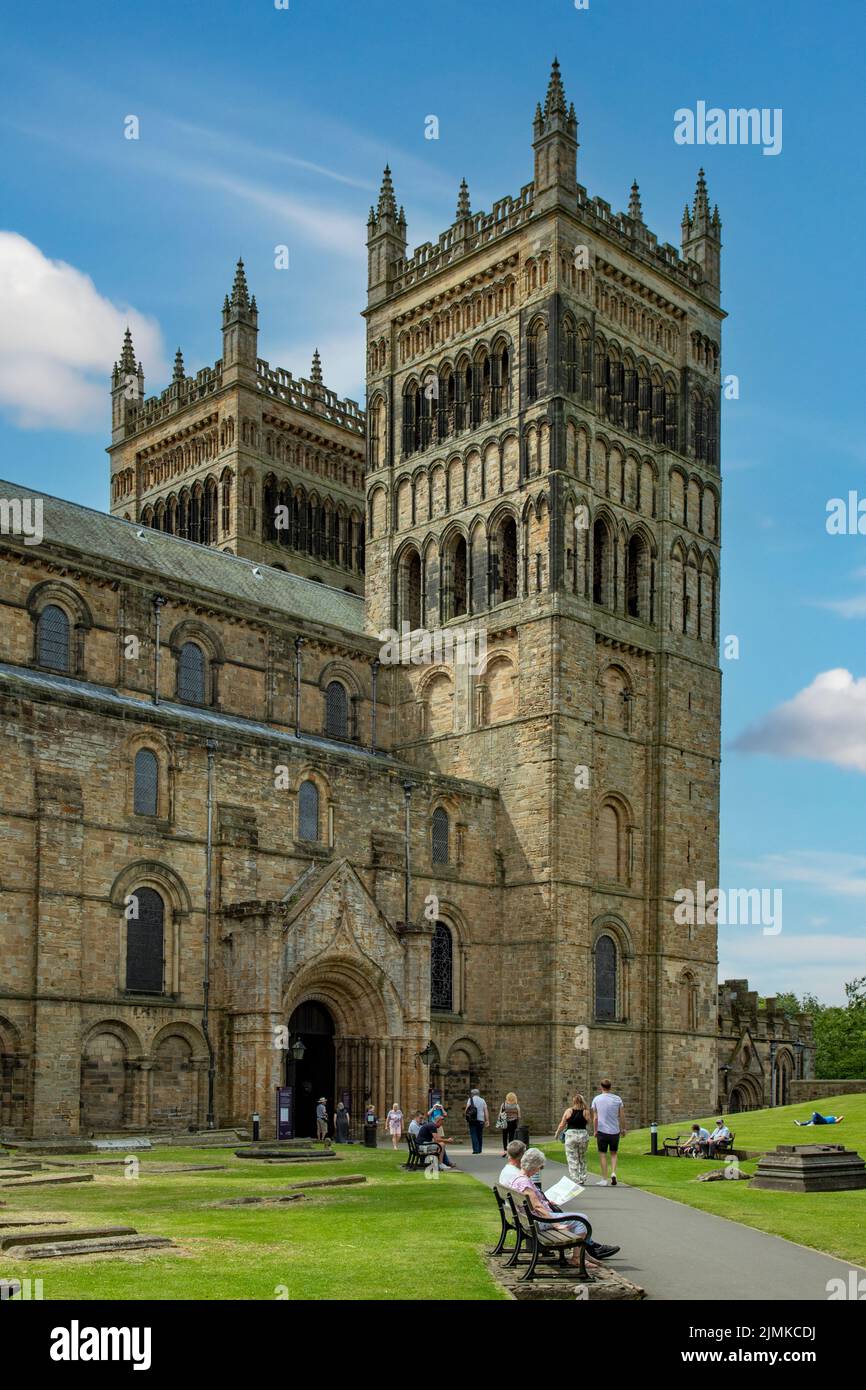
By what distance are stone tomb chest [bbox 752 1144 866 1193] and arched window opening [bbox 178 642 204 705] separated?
30.4 meters

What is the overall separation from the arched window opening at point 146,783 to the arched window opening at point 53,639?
257 inches

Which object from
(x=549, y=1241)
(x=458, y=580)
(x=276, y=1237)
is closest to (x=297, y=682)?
(x=458, y=580)

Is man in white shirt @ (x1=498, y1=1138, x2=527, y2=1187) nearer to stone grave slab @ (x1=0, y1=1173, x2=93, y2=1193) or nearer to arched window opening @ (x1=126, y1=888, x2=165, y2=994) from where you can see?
stone grave slab @ (x1=0, y1=1173, x2=93, y2=1193)

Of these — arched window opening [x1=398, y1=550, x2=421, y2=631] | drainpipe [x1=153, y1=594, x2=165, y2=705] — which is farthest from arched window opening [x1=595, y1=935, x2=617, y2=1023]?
drainpipe [x1=153, y1=594, x2=165, y2=705]

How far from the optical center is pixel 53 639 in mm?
47969

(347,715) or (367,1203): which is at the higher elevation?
(347,715)

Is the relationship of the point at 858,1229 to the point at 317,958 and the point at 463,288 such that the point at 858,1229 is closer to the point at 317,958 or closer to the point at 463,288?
the point at 317,958

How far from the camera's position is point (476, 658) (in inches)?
2240

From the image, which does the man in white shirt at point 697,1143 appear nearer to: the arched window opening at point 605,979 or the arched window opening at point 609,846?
the arched window opening at point 605,979

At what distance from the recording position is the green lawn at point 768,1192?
1969 centimetres
